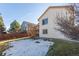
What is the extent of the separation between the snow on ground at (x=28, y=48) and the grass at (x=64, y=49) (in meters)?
0.05

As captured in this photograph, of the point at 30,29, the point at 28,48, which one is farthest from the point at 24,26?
the point at 28,48

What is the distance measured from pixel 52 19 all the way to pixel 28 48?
0.37 m

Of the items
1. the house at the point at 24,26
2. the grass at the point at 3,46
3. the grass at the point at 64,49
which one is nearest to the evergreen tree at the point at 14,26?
the house at the point at 24,26

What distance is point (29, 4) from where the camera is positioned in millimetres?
2545

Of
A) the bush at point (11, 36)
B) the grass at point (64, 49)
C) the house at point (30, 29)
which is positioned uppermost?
the house at point (30, 29)

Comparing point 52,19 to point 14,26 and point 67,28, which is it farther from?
point 14,26

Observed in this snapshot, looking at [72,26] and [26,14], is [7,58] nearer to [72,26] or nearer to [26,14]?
[26,14]

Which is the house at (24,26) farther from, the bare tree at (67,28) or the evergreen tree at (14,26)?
the bare tree at (67,28)

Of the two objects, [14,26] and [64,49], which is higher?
[14,26]

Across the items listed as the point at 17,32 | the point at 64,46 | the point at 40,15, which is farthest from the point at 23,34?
the point at 64,46

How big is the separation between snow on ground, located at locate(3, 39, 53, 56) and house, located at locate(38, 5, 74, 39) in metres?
0.09

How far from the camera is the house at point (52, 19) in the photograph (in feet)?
8.32

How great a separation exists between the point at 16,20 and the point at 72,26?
1.81 ft

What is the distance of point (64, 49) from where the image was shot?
2.52 meters
